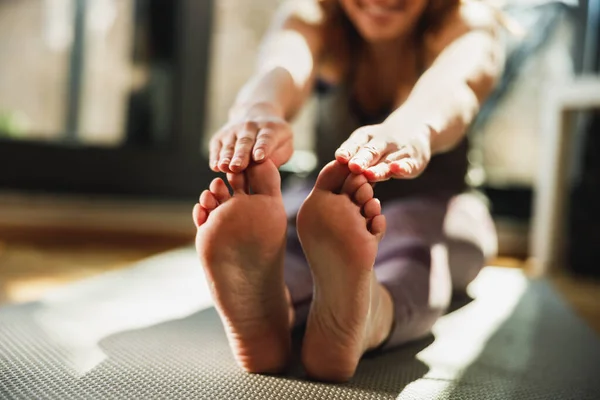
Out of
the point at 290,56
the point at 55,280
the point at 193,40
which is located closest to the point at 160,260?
the point at 55,280

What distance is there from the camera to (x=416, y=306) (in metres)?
0.67

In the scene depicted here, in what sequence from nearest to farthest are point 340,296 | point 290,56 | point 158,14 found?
1. point 340,296
2. point 290,56
3. point 158,14

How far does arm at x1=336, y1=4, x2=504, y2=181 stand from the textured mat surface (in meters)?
0.22

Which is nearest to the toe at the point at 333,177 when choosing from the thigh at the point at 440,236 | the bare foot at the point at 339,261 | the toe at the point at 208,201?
the bare foot at the point at 339,261

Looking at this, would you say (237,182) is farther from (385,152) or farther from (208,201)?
(385,152)

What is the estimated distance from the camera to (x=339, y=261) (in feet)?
1.71

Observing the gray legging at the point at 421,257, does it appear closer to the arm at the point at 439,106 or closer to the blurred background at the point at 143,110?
the arm at the point at 439,106

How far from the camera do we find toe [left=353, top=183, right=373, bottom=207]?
1.68ft

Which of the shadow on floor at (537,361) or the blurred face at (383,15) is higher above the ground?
the blurred face at (383,15)

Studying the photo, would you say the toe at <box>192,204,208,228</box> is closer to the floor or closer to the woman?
the woman

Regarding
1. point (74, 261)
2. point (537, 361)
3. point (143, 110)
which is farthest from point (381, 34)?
point (143, 110)

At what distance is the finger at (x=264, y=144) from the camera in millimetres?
539

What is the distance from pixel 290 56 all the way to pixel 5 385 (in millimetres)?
533

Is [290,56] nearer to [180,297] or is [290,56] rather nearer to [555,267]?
[180,297]
